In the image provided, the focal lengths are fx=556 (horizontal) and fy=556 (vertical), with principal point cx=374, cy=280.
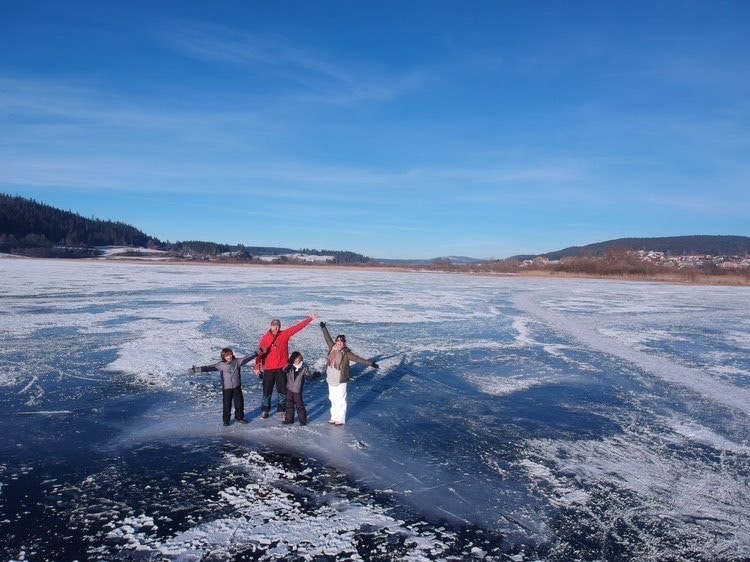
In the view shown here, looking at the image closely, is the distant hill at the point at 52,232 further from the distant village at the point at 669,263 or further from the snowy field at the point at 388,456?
the snowy field at the point at 388,456

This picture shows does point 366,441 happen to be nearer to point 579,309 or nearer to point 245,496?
point 245,496

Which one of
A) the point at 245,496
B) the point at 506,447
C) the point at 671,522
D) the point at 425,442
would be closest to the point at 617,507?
the point at 671,522

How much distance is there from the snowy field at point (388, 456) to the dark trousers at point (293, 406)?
0.45ft

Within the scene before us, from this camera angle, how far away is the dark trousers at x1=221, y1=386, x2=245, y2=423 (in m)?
6.36

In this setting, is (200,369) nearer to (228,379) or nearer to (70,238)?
(228,379)

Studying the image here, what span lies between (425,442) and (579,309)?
619 inches

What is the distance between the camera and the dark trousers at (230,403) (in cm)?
636

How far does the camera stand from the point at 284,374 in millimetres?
6582

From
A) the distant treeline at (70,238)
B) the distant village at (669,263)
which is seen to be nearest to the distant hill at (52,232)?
the distant treeline at (70,238)

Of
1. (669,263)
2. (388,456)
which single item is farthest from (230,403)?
(669,263)

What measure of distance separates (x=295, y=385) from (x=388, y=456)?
144 cm

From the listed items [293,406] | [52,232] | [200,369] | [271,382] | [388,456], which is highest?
[52,232]

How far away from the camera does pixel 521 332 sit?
14.3 m

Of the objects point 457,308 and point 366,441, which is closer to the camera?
point 366,441
